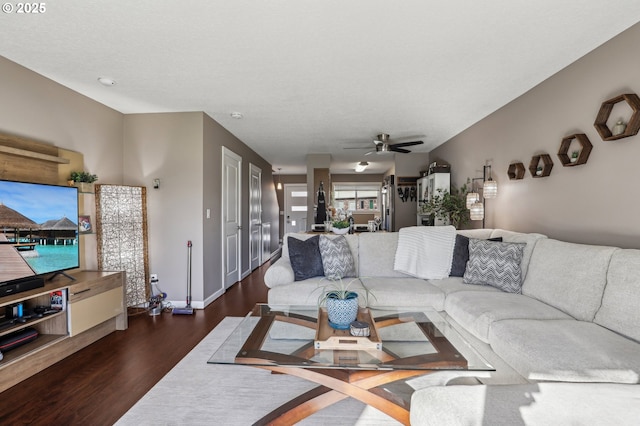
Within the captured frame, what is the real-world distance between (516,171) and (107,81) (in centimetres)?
439

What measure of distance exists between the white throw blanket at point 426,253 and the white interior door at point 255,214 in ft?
12.0

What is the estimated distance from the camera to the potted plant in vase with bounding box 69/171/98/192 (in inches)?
120

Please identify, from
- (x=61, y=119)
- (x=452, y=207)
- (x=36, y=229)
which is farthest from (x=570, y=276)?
(x=61, y=119)

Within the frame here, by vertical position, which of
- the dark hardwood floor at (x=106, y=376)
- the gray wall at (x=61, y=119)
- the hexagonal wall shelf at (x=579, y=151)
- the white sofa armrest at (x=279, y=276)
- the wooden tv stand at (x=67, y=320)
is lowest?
the dark hardwood floor at (x=106, y=376)

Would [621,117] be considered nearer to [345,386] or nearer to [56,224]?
[345,386]

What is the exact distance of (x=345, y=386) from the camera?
1.47 meters

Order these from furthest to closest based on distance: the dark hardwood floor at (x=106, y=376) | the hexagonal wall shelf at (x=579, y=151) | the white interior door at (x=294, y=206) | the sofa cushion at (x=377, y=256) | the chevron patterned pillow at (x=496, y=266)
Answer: the white interior door at (x=294, y=206) → the sofa cushion at (x=377, y=256) → the chevron patterned pillow at (x=496, y=266) → the hexagonal wall shelf at (x=579, y=151) → the dark hardwood floor at (x=106, y=376)

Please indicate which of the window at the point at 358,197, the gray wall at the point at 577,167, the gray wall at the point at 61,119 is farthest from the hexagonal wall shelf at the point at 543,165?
the window at the point at 358,197

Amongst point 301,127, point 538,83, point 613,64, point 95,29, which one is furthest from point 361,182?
point 95,29

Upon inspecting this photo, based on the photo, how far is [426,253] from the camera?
312cm

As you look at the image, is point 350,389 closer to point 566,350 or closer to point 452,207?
point 566,350

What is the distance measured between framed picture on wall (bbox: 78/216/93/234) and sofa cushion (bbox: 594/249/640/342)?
438cm

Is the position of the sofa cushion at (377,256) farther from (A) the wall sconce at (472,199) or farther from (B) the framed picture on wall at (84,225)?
(B) the framed picture on wall at (84,225)

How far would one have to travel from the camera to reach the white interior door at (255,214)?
611 centimetres
